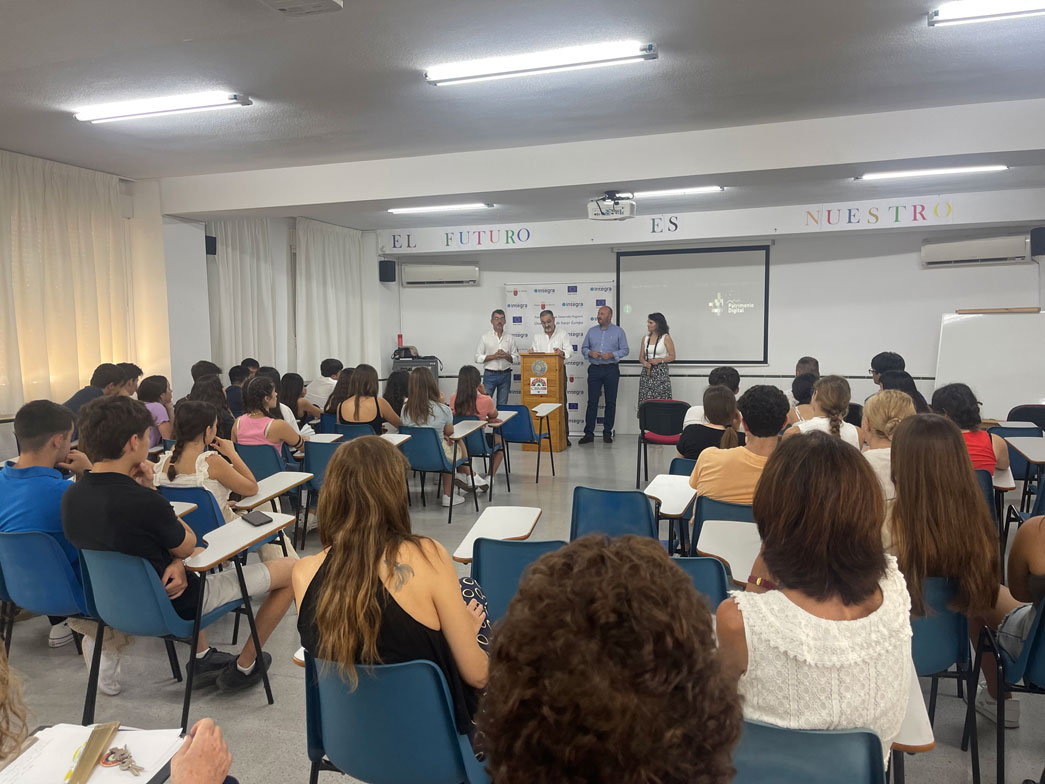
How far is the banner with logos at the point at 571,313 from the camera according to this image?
9.43 m

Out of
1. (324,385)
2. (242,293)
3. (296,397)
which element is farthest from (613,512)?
(242,293)

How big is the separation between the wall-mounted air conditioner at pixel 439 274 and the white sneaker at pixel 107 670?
7.49 meters

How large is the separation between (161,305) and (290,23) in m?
4.26

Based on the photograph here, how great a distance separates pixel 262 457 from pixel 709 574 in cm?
301

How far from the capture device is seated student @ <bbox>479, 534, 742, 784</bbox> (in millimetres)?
696

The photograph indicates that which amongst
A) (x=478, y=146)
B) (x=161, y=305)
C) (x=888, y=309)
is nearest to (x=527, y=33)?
(x=478, y=146)

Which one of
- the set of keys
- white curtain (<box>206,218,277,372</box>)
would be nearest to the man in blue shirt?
white curtain (<box>206,218,277,372</box>)

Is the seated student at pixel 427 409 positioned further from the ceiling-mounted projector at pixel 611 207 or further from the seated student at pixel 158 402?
the ceiling-mounted projector at pixel 611 207

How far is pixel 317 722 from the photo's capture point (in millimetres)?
1764

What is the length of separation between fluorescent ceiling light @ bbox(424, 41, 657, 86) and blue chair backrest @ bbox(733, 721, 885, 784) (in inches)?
128

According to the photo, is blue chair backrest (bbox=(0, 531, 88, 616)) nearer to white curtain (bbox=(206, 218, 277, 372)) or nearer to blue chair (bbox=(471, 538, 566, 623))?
blue chair (bbox=(471, 538, 566, 623))

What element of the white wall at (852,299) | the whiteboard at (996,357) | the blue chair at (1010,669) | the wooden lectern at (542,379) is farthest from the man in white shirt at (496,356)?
the blue chair at (1010,669)

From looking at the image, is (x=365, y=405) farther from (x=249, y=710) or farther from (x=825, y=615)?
(x=825, y=615)

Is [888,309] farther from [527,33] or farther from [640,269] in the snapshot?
[527,33]
